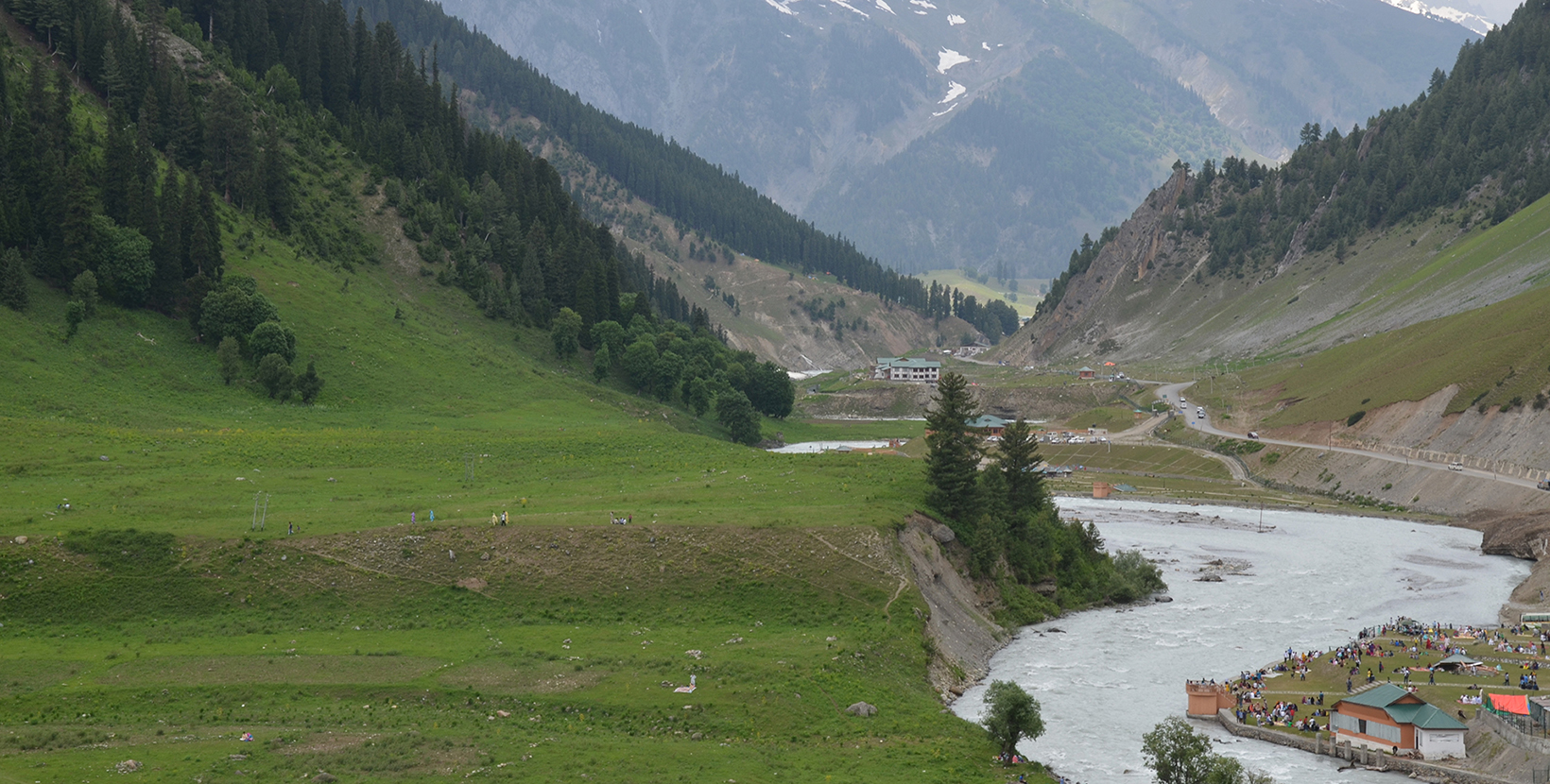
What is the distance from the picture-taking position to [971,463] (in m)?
89.4

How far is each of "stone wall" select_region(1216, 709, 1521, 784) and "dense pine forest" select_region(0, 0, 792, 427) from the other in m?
85.8

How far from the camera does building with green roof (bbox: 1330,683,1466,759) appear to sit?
5516cm

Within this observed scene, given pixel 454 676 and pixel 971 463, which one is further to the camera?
pixel 971 463

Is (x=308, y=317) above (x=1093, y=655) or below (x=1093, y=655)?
above

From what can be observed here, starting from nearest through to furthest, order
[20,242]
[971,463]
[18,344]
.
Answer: [971,463] → [18,344] → [20,242]

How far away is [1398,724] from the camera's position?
55.8 m

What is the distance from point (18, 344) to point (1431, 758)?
102 meters

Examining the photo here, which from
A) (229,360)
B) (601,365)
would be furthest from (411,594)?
(601,365)

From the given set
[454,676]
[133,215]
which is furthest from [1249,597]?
[133,215]

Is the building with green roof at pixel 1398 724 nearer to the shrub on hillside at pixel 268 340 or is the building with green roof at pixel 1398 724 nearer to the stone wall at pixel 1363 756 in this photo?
the stone wall at pixel 1363 756

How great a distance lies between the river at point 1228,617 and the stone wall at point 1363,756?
2.31 feet

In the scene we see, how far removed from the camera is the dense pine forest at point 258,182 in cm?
11050

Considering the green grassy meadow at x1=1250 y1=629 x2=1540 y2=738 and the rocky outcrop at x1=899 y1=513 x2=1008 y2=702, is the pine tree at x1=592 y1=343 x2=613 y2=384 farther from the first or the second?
the green grassy meadow at x1=1250 y1=629 x2=1540 y2=738

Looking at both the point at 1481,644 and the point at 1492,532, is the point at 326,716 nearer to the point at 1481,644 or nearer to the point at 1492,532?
the point at 1481,644
